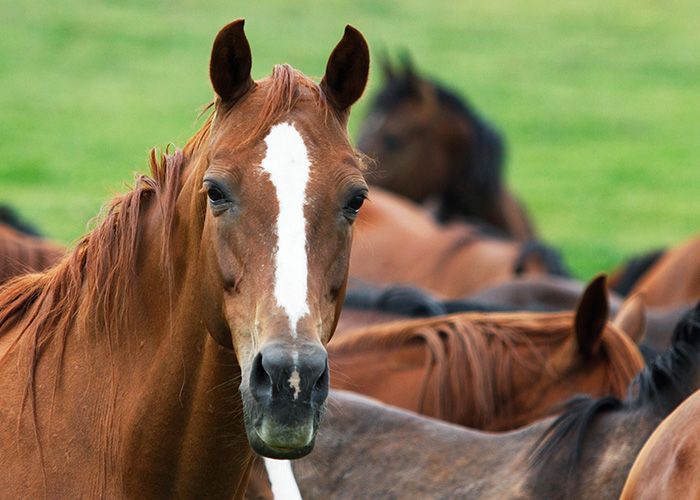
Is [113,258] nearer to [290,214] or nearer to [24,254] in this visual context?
[290,214]

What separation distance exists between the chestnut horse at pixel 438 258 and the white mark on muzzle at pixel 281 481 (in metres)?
5.30

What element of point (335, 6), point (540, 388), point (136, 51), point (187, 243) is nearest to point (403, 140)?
point (540, 388)

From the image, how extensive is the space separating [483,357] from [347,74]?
2207mm

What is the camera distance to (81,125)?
21.2 m

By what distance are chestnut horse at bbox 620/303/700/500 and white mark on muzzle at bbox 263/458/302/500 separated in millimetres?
919

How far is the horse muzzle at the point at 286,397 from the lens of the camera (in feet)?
8.51

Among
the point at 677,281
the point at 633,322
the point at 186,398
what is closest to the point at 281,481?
the point at 186,398

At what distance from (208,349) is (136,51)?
22.6 metres

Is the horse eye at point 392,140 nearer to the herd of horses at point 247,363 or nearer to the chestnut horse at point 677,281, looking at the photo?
the chestnut horse at point 677,281

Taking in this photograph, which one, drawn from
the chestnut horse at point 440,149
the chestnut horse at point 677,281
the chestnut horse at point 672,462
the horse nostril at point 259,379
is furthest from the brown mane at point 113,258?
the chestnut horse at point 440,149

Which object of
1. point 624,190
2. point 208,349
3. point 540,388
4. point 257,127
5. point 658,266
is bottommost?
point 624,190

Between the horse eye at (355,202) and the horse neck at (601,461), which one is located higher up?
the horse eye at (355,202)

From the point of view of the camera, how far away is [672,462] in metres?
2.96

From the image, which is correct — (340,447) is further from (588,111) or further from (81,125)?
(588,111)
